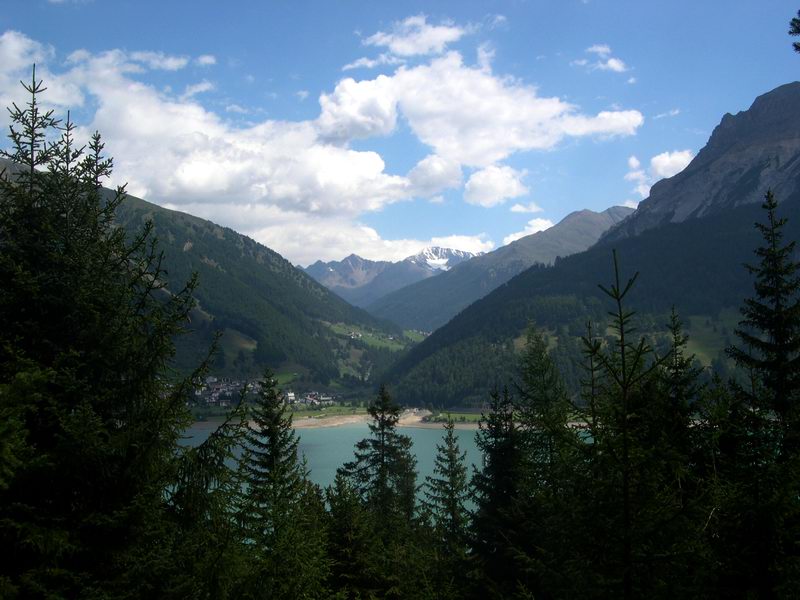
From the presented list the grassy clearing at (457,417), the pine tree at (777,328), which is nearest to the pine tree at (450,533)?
the pine tree at (777,328)

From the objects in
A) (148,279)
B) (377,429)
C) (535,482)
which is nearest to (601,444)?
(148,279)

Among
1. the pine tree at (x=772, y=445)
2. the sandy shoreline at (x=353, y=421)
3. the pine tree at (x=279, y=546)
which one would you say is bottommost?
the sandy shoreline at (x=353, y=421)

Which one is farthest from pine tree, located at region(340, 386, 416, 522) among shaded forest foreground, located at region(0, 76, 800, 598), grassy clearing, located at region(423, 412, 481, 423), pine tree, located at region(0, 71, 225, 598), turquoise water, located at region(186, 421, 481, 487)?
grassy clearing, located at region(423, 412, 481, 423)

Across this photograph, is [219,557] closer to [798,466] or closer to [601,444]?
[601,444]

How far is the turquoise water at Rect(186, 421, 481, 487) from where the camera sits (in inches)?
3733

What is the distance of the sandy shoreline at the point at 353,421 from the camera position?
6751 inches

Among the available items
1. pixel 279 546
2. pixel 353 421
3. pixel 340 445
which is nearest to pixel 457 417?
pixel 353 421

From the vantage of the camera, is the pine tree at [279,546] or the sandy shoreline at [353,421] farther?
the sandy shoreline at [353,421]

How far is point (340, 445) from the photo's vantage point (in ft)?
439

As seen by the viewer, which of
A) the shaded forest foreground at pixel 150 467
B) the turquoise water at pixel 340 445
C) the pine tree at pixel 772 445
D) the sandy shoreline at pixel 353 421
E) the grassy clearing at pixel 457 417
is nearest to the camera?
the shaded forest foreground at pixel 150 467

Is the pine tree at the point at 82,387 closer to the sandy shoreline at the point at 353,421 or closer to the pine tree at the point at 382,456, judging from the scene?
the pine tree at the point at 382,456

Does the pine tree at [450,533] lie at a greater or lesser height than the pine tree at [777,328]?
lesser

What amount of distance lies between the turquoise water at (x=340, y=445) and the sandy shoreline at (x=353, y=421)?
4.31m

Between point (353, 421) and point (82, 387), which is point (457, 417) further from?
point (82, 387)
